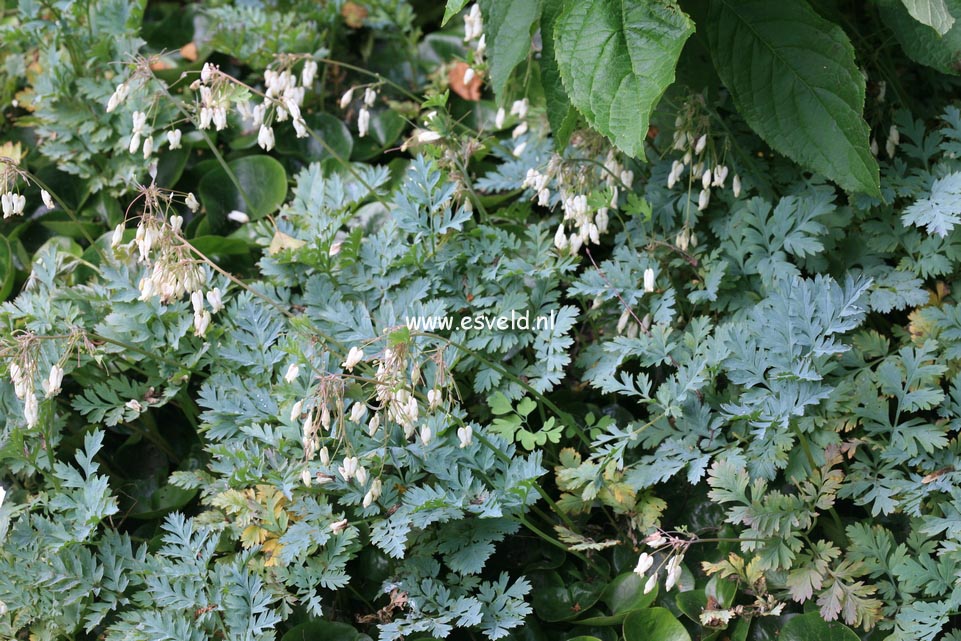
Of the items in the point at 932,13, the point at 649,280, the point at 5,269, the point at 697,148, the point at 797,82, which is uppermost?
the point at 932,13

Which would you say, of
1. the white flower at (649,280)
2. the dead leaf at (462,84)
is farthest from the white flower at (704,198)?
the dead leaf at (462,84)

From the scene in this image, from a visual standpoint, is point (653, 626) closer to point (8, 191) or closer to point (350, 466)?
point (350, 466)

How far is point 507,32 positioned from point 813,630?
55.1 inches

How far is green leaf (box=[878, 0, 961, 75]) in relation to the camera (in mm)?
1947

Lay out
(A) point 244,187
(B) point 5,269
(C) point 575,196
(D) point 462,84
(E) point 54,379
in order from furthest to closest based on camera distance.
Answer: (D) point 462,84, (A) point 244,187, (B) point 5,269, (C) point 575,196, (E) point 54,379

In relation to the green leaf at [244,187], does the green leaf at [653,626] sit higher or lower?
lower

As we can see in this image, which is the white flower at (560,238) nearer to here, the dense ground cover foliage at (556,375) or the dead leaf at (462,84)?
the dense ground cover foliage at (556,375)

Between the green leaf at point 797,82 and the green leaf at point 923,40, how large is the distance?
0.24 m

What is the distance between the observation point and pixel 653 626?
69.8 inches

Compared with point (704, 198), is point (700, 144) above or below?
above

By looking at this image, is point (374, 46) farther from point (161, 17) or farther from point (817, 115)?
point (817, 115)

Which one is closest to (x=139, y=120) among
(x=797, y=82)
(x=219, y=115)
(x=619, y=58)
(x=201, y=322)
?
(x=219, y=115)

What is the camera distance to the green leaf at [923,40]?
195cm

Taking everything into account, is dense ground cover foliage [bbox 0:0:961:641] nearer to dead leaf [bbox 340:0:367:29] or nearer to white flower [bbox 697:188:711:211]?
white flower [bbox 697:188:711:211]
